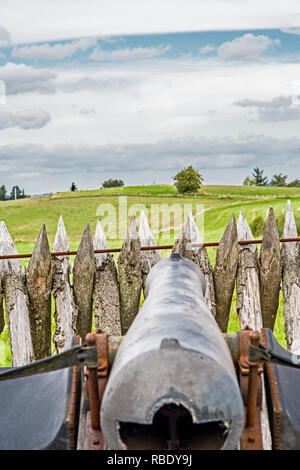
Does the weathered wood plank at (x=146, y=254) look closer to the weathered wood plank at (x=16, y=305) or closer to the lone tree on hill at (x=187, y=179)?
the weathered wood plank at (x=16, y=305)

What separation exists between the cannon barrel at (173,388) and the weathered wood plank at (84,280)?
123 inches

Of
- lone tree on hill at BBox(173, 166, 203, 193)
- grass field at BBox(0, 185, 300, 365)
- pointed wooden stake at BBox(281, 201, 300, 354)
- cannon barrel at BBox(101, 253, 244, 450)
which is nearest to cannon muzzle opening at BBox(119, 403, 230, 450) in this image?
cannon barrel at BBox(101, 253, 244, 450)

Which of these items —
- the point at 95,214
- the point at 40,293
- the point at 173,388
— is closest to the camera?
the point at 173,388

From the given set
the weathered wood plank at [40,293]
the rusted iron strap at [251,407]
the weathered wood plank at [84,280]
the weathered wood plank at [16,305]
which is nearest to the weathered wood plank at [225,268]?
the weathered wood plank at [84,280]

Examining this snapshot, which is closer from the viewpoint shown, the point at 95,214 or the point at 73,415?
the point at 73,415

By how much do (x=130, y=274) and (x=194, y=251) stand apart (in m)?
0.70

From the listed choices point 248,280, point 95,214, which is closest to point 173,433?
point 248,280

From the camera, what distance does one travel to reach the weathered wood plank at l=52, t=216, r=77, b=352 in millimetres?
5414

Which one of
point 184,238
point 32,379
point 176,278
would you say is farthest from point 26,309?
point 176,278

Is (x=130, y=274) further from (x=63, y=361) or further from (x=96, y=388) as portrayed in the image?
(x=96, y=388)

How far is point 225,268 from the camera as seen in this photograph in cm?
556

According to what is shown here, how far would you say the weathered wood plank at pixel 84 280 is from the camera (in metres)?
5.31

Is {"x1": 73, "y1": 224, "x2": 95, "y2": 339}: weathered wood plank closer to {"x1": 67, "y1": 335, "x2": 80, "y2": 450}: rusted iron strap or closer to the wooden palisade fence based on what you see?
the wooden palisade fence

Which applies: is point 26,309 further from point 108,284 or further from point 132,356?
point 132,356
